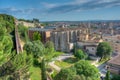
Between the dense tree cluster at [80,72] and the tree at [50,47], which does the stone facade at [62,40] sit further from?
the dense tree cluster at [80,72]

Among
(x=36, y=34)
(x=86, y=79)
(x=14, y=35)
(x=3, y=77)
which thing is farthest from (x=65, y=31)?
(x=3, y=77)

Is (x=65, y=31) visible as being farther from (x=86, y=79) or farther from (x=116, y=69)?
(x=86, y=79)

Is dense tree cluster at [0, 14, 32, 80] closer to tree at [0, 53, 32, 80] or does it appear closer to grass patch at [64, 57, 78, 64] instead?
tree at [0, 53, 32, 80]

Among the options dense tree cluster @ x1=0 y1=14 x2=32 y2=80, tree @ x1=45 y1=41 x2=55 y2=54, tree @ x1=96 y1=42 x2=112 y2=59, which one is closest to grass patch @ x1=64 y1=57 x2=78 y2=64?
tree @ x1=45 y1=41 x2=55 y2=54

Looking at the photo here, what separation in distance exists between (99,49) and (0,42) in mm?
27058

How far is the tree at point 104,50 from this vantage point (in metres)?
34.0

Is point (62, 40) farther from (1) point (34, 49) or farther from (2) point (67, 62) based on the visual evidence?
(1) point (34, 49)

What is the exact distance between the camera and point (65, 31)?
139 ft

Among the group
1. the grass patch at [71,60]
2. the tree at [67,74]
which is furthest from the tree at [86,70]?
the grass patch at [71,60]

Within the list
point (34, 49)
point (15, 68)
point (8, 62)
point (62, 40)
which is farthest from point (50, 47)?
point (8, 62)

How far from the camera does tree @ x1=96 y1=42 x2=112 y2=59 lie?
1340 inches

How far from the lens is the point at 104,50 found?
3409 cm

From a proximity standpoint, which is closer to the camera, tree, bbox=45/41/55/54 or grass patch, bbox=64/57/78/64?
tree, bbox=45/41/55/54

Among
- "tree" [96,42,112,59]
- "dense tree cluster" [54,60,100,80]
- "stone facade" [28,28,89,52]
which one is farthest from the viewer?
"stone facade" [28,28,89,52]
